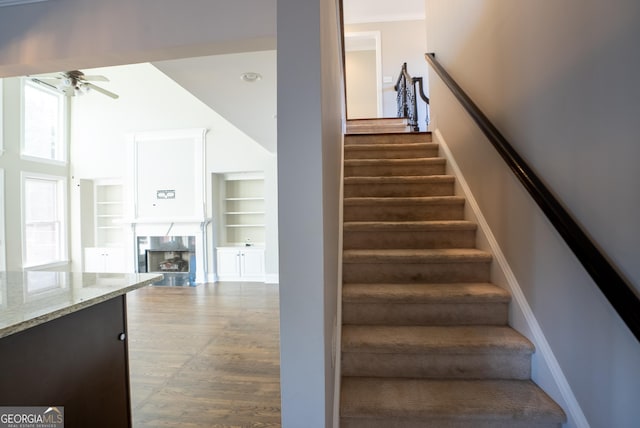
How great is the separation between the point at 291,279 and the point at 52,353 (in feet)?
3.72

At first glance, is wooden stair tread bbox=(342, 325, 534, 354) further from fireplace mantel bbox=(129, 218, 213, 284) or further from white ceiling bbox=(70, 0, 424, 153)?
fireplace mantel bbox=(129, 218, 213, 284)

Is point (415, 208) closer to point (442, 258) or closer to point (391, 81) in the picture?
point (442, 258)

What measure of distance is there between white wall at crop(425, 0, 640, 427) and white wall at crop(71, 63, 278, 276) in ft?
15.6

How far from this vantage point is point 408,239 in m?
2.22

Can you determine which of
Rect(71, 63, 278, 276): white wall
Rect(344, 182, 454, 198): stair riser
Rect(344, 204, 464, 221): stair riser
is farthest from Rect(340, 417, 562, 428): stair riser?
Rect(71, 63, 278, 276): white wall

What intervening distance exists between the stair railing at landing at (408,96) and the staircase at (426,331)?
269cm

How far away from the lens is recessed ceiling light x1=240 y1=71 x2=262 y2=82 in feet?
8.25

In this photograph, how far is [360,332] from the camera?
5.44ft

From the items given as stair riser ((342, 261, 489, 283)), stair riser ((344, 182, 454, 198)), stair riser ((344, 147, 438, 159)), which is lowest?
stair riser ((342, 261, 489, 283))

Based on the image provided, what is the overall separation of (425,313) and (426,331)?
13 centimetres

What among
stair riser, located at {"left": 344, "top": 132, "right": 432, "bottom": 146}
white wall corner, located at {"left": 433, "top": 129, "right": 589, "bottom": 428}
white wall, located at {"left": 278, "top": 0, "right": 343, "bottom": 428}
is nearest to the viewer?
white wall, located at {"left": 278, "top": 0, "right": 343, "bottom": 428}

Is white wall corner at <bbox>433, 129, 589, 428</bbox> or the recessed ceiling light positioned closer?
white wall corner at <bbox>433, 129, 589, 428</bbox>

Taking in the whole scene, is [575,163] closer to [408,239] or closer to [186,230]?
[408,239]

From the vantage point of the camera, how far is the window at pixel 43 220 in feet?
20.5
